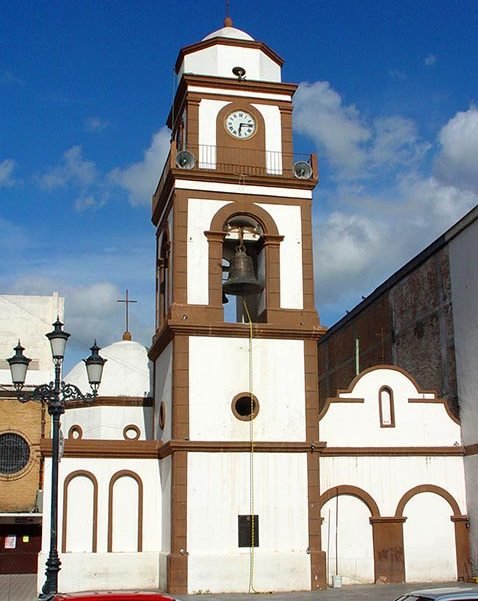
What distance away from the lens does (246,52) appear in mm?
27172

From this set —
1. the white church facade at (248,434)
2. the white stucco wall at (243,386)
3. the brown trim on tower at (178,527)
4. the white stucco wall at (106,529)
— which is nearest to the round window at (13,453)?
the white church facade at (248,434)

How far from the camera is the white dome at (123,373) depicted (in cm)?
3041

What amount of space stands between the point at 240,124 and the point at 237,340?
6.86 m

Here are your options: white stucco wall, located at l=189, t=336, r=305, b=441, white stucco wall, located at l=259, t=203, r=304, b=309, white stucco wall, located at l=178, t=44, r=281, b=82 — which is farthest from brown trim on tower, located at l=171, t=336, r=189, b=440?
white stucco wall, located at l=178, t=44, r=281, b=82

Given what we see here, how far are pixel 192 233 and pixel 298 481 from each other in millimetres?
7616

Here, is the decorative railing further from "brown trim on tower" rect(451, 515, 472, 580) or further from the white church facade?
"brown trim on tower" rect(451, 515, 472, 580)

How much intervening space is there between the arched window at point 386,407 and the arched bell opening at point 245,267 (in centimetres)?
435

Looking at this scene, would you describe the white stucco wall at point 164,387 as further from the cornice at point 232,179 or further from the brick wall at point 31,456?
the brick wall at point 31,456

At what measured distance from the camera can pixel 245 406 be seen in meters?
24.2

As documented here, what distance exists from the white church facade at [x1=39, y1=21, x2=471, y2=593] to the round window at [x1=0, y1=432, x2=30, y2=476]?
982cm

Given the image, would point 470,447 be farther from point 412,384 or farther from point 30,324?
point 30,324

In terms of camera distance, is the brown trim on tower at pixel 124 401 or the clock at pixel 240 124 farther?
the brown trim on tower at pixel 124 401

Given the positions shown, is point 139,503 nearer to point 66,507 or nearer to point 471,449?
point 66,507

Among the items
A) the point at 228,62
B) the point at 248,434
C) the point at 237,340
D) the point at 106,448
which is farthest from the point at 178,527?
the point at 228,62
